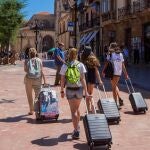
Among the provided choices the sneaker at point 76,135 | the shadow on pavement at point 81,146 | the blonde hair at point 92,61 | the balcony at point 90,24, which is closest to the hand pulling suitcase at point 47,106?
the blonde hair at point 92,61

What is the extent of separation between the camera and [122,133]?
30.0 feet

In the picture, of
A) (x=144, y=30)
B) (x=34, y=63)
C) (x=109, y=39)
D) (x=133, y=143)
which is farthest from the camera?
(x=109, y=39)

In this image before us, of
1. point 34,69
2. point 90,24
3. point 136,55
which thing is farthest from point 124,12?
point 34,69

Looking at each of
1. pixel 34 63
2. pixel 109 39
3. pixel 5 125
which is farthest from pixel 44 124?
pixel 109 39

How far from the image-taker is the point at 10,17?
44938 millimetres

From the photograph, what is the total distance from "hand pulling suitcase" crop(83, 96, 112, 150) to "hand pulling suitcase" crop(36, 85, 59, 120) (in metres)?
2.40

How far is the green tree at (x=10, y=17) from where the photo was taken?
44.8 m

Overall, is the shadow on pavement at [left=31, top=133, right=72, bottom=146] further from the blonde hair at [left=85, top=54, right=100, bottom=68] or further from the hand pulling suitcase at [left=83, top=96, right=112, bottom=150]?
the blonde hair at [left=85, top=54, right=100, bottom=68]

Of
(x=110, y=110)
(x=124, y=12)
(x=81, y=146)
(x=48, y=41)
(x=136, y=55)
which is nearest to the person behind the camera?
(x=81, y=146)

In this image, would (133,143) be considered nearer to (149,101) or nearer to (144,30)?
(149,101)

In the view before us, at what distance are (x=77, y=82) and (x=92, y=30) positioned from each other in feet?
144

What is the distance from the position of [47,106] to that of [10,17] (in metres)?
35.6

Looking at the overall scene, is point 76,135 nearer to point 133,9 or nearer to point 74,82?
point 74,82

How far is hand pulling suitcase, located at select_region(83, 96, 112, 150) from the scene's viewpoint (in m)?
7.62
